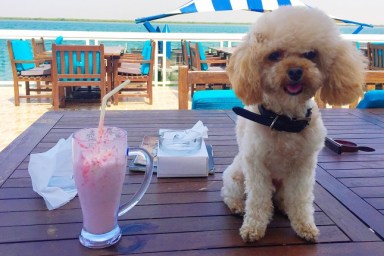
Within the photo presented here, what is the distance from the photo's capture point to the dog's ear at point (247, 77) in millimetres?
1098

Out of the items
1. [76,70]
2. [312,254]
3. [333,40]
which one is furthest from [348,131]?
[76,70]

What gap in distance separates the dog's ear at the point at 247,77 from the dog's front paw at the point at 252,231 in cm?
35

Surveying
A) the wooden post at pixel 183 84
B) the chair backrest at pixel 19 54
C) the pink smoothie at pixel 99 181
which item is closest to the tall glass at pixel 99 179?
the pink smoothie at pixel 99 181

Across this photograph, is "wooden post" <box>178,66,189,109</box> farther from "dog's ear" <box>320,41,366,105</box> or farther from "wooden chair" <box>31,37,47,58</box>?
"wooden chair" <box>31,37,47,58</box>

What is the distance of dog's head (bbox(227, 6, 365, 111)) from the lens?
1.04 meters

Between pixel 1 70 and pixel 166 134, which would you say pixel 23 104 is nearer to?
pixel 166 134

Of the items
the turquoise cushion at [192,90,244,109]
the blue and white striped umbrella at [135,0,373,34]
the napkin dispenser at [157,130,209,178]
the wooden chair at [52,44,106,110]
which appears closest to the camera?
the napkin dispenser at [157,130,209,178]

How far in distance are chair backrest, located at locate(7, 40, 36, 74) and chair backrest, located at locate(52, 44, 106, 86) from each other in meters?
0.60

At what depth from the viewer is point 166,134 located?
4.75ft

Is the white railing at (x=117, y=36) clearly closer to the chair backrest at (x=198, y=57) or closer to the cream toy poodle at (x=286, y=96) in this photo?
the chair backrest at (x=198, y=57)

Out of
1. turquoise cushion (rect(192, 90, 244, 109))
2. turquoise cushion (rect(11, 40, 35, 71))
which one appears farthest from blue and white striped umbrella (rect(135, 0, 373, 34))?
turquoise cushion (rect(192, 90, 244, 109))

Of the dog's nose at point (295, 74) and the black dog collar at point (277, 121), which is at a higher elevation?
the dog's nose at point (295, 74)

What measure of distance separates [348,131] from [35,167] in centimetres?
153

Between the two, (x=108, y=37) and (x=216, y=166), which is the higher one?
(x=108, y=37)
